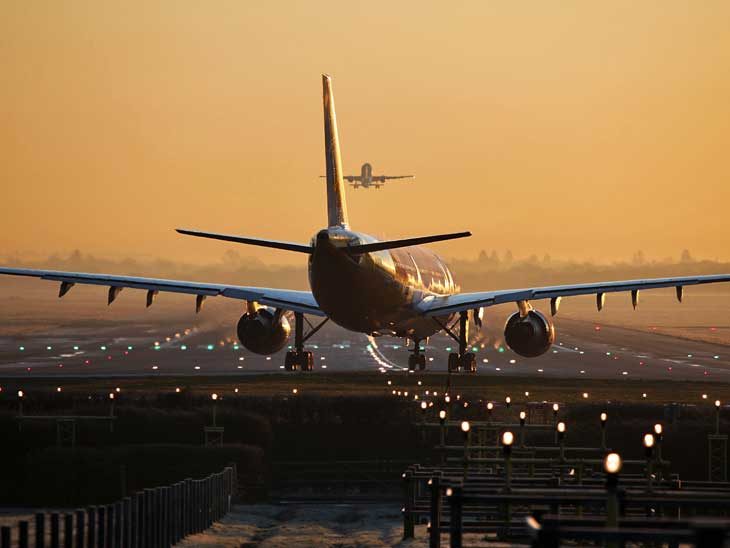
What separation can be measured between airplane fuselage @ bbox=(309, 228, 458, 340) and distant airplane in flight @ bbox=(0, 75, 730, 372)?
0.04m

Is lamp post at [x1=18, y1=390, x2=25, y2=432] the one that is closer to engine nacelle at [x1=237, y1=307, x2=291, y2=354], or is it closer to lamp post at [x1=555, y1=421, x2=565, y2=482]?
engine nacelle at [x1=237, y1=307, x2=291, y2=354]

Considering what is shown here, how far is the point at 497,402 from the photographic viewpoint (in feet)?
203

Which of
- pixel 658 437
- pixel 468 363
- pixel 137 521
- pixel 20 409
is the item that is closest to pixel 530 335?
pixel 468 363

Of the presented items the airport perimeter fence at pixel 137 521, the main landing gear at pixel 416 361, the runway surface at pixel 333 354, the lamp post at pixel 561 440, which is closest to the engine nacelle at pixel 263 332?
the main landing gear at pixel 416 361

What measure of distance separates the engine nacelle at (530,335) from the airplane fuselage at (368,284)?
454 cm

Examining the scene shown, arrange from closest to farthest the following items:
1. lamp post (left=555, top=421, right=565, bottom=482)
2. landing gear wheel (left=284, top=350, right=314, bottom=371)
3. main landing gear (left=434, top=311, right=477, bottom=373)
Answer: lamp post (left=555, top=421, right=565, bottom=482) → main landing gear (left=434, top=311, right=477, bottom=373) → landing gear wheel (left=284, top=350, right=314, bottom=371)

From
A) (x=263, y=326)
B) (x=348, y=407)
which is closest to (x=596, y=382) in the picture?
(x=263, y=326)

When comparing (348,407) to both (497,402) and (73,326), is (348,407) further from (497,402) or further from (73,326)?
(73,326)

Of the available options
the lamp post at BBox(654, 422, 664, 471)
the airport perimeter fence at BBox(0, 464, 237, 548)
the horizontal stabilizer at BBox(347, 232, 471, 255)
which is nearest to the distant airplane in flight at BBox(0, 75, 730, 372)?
the horizontal stabilizer at BBox(347, 232, 471, 255)

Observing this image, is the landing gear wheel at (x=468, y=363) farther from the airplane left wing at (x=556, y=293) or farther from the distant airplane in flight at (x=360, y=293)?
the airplane left wing at (x=556, y=293)

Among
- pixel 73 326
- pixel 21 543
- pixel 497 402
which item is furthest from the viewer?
pixel 73 326

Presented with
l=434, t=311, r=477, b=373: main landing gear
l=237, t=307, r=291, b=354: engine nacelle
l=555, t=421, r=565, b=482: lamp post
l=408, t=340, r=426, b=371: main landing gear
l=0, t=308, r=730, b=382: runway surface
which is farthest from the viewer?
l=0, t=308, r=730, b=382: runway surface

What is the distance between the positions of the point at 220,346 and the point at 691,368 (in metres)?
36.3

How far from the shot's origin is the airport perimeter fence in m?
25.4
